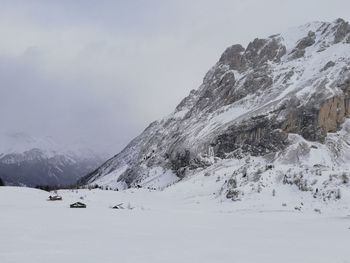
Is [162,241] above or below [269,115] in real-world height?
below

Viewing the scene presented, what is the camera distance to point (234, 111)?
484ft

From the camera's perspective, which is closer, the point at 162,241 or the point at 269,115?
the point at 162,241

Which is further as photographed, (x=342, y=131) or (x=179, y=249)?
(x=342, y=131)

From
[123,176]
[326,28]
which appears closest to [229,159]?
[123,176]

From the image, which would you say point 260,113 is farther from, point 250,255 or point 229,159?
point 250,255

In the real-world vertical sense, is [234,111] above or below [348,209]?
above

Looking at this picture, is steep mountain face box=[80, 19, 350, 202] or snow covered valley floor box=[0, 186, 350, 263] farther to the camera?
steep mountain face box=[80, 19, 350, 202]

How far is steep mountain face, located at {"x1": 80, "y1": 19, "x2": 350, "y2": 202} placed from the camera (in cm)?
11962

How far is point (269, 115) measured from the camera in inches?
5064

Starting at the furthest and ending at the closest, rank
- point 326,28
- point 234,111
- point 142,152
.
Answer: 1. point 142,152
2. point 326,28
3. point 234,111

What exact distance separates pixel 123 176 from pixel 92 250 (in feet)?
535

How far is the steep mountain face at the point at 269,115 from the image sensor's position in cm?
11962

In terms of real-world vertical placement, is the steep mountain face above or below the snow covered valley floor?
above

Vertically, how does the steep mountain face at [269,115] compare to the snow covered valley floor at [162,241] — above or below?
above
